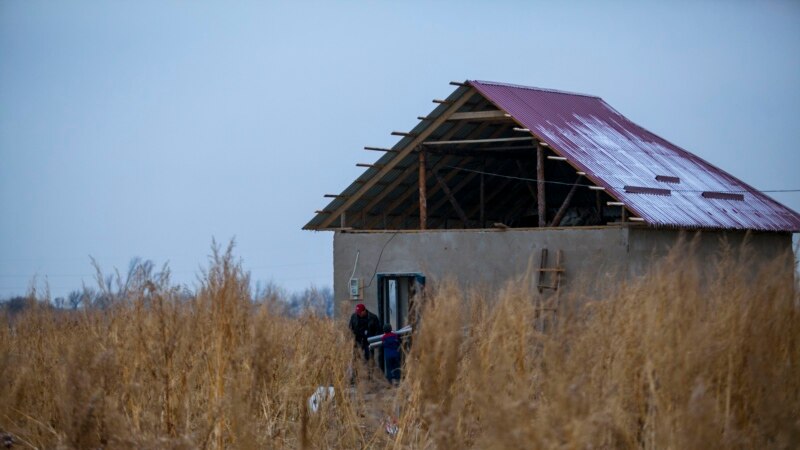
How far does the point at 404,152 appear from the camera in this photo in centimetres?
1850

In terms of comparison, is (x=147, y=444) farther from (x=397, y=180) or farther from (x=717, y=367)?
(x=397, y=180)

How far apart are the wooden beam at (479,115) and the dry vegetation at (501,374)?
978 centimetres

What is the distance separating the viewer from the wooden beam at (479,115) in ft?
58.1

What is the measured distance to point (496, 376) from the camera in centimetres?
609

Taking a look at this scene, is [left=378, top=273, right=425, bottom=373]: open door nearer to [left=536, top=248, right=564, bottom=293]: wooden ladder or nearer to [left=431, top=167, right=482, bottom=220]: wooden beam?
[left=431, top=167, right=482, bottom=220]: wooden beam

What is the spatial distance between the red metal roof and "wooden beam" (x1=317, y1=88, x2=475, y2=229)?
16.8 inches

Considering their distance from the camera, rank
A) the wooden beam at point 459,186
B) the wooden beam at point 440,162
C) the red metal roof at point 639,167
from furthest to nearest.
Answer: the wooden beam at point 459,186 < the wooden beam at point 440,162 < the red metal roof at point 639,167

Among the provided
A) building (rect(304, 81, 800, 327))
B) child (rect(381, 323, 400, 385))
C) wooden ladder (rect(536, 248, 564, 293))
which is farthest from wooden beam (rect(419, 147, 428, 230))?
child (rect(381, 323, 400, 385))

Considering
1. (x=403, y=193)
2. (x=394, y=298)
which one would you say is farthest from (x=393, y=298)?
(x=403, y=193)

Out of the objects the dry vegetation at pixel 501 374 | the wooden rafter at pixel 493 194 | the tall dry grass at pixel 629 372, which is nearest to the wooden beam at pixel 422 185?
the wooden rafter at pixel 493 194

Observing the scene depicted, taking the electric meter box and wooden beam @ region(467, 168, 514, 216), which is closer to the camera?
the electric meter box

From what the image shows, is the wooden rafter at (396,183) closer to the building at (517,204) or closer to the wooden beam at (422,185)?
the building at (517,204)

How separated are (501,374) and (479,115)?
1210cm

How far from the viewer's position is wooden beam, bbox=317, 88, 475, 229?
18078 millimetres
